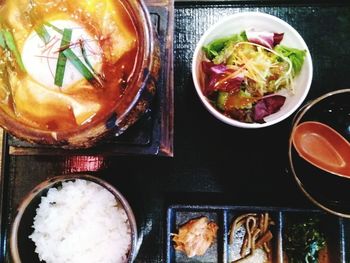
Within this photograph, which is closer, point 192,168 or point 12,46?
point 12,46

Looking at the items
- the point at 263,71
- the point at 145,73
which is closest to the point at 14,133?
the point at 145,73

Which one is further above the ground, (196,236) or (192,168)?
(192,168)

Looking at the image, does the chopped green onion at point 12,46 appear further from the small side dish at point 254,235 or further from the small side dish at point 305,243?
the small side dish at point 305,243

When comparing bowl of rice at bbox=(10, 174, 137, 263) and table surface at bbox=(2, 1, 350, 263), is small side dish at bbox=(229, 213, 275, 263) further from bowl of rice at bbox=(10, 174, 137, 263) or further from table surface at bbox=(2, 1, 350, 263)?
bowl of rice at bbox=(10, 174, 137, 263)

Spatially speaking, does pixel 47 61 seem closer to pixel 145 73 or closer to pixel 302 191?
pixel 145 73

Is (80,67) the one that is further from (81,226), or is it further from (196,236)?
(196,236)

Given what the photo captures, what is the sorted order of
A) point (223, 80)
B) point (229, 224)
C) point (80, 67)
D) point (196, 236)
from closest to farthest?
point (80, 67) < point (223, 80) < point (196, 236) < point (229, 224)

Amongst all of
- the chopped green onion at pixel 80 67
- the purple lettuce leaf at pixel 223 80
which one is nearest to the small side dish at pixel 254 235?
the purple lettuce leaf at pixel 223 80

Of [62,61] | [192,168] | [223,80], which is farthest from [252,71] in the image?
[62,61]
